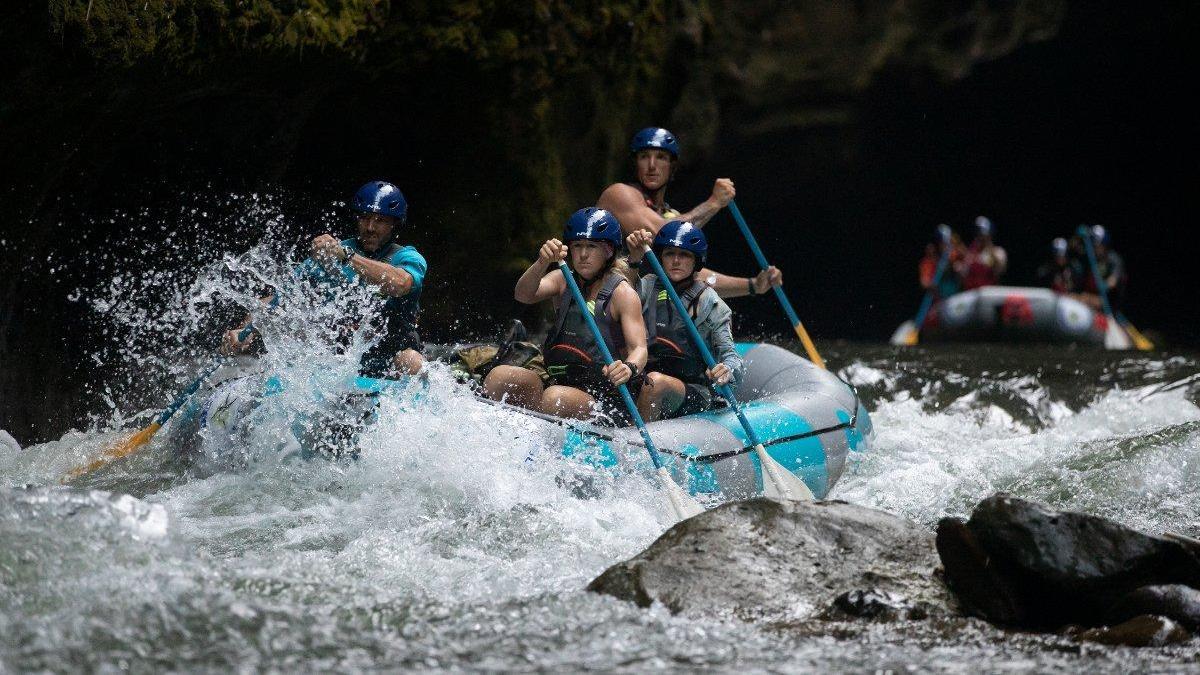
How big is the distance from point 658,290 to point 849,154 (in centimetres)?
1544

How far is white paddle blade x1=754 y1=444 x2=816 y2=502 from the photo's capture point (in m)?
6.20

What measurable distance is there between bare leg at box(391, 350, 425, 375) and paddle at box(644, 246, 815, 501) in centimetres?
130

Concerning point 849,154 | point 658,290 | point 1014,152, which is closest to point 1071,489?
point 658,290

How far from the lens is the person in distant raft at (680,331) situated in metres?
6.54

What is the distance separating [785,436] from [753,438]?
0.32 metres

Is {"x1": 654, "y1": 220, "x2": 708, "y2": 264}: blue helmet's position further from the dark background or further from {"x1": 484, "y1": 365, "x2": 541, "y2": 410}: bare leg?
the dark background

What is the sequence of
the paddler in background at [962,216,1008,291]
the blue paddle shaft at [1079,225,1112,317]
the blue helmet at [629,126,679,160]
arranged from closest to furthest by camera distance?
the blue helmet at [629,126,679,160], the blue paddle shaft at [1079,225,1112,317], the paddler in background at [962,216,1008,291]

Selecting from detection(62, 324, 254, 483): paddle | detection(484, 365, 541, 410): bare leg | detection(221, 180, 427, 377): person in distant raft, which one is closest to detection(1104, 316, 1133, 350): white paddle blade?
detection(484, 365, 541, 410): bare leg

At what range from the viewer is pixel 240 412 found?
5.86 metres

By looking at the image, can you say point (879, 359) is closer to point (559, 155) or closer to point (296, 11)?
point (559, 155)

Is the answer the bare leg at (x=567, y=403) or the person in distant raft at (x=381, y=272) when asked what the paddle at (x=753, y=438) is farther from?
the person in distant raft at (x=381, y=272)

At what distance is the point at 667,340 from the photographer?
22.0 feet

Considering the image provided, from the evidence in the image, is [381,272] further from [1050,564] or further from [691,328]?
[1050,564]

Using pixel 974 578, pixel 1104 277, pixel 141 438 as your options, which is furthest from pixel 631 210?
pixel 1104 277
